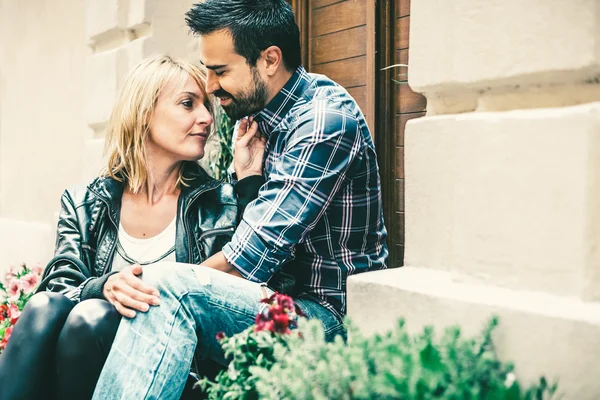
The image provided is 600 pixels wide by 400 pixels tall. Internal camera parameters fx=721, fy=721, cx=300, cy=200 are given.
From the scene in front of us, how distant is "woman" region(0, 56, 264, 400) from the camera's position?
104 inches

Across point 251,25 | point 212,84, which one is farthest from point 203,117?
point 251,25

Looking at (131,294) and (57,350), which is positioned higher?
(131,294)

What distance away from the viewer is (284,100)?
8.38 feet

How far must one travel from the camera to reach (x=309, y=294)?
244cm

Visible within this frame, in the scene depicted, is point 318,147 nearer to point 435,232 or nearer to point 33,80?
point 435,232

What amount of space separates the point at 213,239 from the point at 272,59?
689 millimetres

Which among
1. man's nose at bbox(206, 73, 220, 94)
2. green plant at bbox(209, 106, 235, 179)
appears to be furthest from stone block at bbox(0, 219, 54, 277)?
man's nose at bbox(206, 73, 220, 94)

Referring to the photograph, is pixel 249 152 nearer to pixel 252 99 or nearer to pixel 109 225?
pixel 252 99

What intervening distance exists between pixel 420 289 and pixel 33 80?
4170 millimetres

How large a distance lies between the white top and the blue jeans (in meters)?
0.60

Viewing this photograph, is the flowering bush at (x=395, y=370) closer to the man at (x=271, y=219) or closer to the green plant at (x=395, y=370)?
the green plant at (x=395, y=370)

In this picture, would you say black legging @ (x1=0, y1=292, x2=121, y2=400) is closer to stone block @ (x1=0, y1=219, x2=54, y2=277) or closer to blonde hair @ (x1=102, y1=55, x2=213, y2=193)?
blonde hair @ (x1=102, y1=55, x2=213, y2=193)

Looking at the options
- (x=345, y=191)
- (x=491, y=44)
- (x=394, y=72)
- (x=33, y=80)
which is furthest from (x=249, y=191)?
(x=33, y=80)

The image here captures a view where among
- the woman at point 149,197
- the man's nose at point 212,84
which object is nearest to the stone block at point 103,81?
the woman at point 149,197
